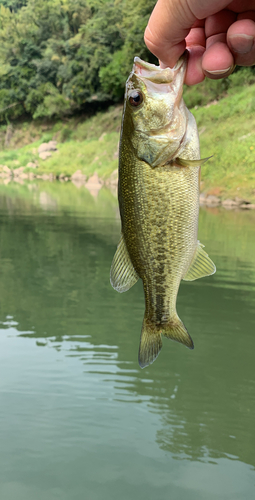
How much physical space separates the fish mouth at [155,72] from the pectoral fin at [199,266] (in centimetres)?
93

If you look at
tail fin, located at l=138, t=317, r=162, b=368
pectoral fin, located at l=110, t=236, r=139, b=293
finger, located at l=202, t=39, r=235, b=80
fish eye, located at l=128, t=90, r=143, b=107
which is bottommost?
tail fin, located at l=138, t=317, r=162, b=368

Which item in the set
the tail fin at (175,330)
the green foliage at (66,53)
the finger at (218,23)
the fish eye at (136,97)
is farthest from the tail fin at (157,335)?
the green foliage at (66,53)

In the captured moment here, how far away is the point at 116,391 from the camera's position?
7.26 metres

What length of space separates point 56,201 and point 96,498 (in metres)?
22.5

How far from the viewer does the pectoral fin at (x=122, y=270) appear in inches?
102

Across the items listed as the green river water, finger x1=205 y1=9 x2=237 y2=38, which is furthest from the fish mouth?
the green river water

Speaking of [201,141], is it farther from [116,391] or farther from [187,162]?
[187,162]

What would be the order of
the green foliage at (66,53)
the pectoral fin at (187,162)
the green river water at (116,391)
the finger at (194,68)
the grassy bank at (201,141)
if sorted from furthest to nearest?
the green foliage at (66,53) → the grassy bank at (201,141) → the green river water at (116,391) → the finger at (194,68) → the pectoral fin at (187,162)

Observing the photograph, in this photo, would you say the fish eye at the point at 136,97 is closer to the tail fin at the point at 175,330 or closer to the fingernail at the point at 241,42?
the fingernail at the point at 241,42

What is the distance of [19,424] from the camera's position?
21.0 ft

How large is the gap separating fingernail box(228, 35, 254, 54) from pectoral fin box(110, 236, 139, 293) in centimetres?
132

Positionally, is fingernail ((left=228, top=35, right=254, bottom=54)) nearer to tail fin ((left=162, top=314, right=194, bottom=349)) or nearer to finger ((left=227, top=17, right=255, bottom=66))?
finger ((left=227, top=17, right=255, bottom=66))

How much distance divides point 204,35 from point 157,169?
1.23 metres

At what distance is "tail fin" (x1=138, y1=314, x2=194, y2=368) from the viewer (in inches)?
104
